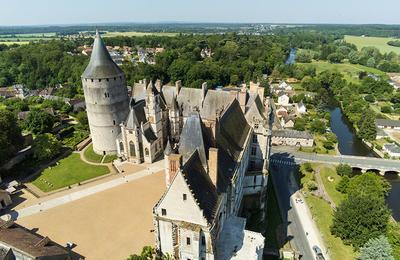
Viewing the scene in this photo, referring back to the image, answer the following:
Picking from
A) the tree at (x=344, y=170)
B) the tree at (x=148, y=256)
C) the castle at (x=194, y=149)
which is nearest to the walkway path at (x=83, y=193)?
the castle at (x=194, y=149)

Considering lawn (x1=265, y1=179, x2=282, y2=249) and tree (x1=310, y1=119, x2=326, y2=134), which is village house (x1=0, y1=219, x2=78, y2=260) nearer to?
lawn (x1=265, y1=179, x2=282, y2=249)

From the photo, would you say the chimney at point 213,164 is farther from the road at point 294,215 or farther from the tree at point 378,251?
the tree at point 378,251

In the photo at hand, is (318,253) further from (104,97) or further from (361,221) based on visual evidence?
(104,97)

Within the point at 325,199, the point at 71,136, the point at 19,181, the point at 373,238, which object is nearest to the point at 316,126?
the point at 325,199

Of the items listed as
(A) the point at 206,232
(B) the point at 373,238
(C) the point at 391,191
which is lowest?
(C) the point at 391,191

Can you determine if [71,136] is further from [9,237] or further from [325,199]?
[325,199]

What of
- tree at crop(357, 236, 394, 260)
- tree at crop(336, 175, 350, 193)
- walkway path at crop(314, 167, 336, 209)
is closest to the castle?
tree at crop(357, 236, 394, 260)

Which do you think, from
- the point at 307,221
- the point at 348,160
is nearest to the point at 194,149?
the point at 307,221
